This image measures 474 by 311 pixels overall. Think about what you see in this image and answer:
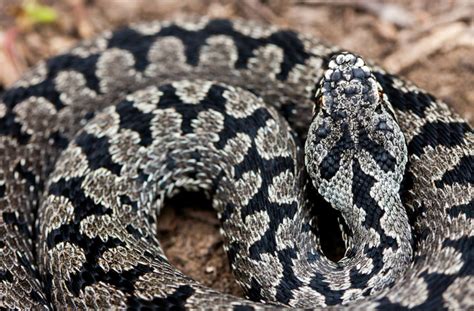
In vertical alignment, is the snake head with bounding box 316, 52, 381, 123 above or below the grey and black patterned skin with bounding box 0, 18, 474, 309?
above

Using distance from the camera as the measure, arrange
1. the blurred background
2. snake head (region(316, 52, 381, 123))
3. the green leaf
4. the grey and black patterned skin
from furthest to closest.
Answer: the green leaf < the blurred background < snake head (region(316, 52, 381, 123)) < the grey and black patterned skin

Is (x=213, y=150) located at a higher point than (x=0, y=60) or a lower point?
higher

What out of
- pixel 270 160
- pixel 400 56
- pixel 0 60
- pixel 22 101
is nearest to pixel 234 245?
pixel 270 160

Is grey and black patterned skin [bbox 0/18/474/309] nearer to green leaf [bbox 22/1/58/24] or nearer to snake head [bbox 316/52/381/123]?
snake head [bbox 316/52/381/123]

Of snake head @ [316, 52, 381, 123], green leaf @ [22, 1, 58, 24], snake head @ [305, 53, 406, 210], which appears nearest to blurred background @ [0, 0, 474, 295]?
green leaf @ [22, 1, 58, 24]

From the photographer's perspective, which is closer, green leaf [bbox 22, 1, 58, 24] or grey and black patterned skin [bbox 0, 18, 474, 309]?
grey and black patterned skin [bbox 0, 18, 474, 309]

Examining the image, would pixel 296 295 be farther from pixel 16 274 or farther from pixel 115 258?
pixel 16 274

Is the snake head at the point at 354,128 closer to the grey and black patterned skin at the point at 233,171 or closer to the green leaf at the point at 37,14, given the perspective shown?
the grey and black patterned skin at the point at 233,171
